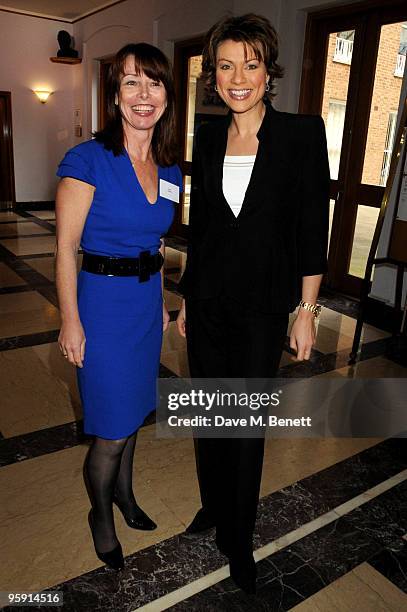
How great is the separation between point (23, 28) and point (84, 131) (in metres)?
2.13

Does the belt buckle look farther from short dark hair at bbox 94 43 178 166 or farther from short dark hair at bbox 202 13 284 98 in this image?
short dark hair at bbox 202 13 284 98

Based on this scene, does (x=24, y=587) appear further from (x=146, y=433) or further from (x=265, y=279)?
(x=265, y=279)

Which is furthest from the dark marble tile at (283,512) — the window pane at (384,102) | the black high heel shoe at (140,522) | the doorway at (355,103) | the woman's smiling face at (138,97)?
the window pane at (384,102)

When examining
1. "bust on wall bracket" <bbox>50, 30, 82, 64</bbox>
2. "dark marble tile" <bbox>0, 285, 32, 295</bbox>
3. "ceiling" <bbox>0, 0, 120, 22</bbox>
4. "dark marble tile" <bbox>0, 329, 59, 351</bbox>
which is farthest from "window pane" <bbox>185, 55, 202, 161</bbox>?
"dark marble tile" <bbox>0, 329, 59, 351</bbox>

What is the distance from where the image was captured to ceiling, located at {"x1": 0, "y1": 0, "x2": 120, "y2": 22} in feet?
28.3

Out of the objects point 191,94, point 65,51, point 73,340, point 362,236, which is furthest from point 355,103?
point 65,51

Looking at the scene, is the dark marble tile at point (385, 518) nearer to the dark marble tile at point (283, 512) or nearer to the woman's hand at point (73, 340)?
the dark marble tile at point (283, 512)

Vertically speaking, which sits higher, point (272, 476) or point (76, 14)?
point (76, 14)

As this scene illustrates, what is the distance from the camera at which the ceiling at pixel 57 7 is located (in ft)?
28.3

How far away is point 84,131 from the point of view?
10078mm

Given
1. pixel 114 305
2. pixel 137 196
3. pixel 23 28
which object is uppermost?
pixel 23 28

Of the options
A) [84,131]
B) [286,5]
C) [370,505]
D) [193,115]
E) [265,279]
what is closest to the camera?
[265,279]

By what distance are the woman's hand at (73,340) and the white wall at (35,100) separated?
9677 mm

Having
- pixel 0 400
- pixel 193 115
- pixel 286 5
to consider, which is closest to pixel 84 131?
pixel 193 115
